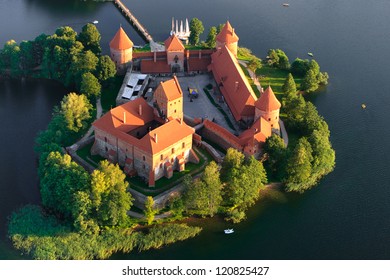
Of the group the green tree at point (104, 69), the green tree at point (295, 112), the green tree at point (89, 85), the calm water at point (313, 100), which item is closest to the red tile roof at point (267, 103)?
the green tree at point (295, 112)

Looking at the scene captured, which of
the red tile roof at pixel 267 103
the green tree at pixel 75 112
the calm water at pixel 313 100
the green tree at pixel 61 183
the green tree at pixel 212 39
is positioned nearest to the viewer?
the green tree at pixel 61 183

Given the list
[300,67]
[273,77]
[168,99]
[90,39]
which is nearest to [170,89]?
[168,99]

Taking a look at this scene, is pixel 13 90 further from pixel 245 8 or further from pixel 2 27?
pixel 245 8

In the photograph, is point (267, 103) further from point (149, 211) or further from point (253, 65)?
point (149, 211)

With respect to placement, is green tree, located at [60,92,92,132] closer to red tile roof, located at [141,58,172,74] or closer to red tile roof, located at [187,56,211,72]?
red tile roof, located at [141,58,172,74]

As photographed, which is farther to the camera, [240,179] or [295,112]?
[295,112]

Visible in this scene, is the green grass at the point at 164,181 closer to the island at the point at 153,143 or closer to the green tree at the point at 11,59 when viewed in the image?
the island at the point at 153,143
